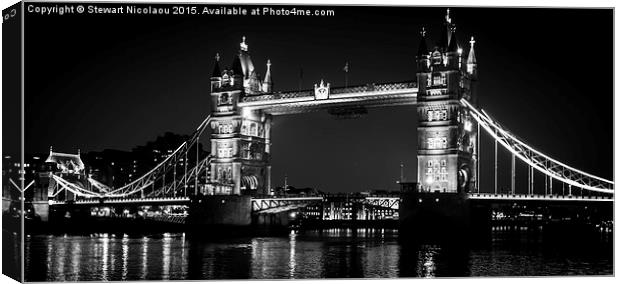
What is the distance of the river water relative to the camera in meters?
30.9

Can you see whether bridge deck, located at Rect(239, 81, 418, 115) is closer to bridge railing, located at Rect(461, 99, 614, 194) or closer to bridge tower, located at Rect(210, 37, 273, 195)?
bridge tower, located at Rect(210, 37, 273, 195)

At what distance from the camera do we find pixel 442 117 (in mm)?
50625

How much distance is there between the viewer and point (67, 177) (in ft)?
233

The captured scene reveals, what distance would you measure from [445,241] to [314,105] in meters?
13.2

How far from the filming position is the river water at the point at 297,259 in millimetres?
30922

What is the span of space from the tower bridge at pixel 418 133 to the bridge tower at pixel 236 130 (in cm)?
6

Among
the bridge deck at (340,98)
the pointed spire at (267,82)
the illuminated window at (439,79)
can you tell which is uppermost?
the pointed spire at (267,82)

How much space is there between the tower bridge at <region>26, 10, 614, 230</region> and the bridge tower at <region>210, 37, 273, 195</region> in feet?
0.20

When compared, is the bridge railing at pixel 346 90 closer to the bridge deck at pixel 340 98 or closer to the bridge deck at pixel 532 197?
the bridge deck at pixel 340 98

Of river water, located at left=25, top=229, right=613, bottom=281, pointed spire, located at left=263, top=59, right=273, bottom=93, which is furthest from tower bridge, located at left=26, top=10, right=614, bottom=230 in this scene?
river water, located at left=25, top=229, right=613, bottom=281

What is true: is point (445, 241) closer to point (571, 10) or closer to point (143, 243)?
point (143, 243)

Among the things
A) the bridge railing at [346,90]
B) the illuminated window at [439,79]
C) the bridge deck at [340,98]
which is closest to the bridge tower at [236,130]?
the bridge deck at [340,98]

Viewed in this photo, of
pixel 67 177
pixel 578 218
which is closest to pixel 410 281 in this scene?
pixel 67 177

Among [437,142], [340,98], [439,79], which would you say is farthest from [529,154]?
[340,98]
